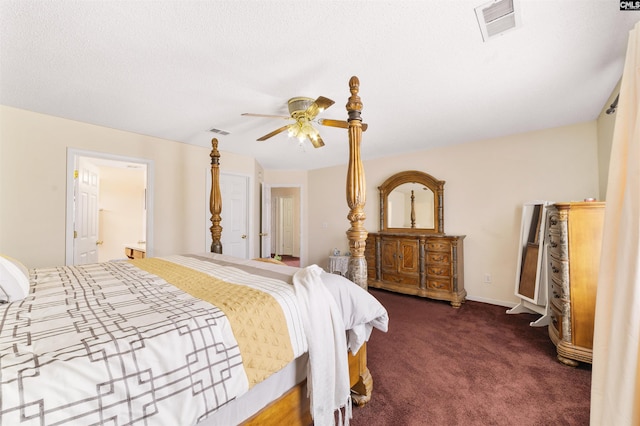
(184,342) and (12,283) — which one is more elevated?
(12,283)

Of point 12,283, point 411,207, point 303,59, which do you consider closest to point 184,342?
point 12,283

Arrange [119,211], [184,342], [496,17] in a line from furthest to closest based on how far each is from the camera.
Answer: [119,211] → [496,17] → [184,342]

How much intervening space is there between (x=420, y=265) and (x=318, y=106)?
2.73 meters

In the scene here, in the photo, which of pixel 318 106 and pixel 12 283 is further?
pixel 318 106

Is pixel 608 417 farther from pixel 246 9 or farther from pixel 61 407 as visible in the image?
pixel 246 9

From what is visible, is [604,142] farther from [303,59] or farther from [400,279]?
[303,59]

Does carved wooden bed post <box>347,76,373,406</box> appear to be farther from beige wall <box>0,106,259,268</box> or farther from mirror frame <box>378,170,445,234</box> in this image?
beige wall <box>0,106,259,268</box>

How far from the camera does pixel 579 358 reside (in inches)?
76.9

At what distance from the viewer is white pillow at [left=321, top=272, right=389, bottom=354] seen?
138cm

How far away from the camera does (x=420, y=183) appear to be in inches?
161

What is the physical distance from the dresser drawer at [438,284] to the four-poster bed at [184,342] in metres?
2.29

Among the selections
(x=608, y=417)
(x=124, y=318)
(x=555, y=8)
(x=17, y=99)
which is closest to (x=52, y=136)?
(x=17, y=99)

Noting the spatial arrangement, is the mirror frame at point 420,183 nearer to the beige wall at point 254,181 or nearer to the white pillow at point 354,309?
the beige wall at point 254,181

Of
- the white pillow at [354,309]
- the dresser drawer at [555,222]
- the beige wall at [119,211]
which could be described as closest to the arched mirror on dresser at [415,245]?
the dresser drawer at [555,222]
